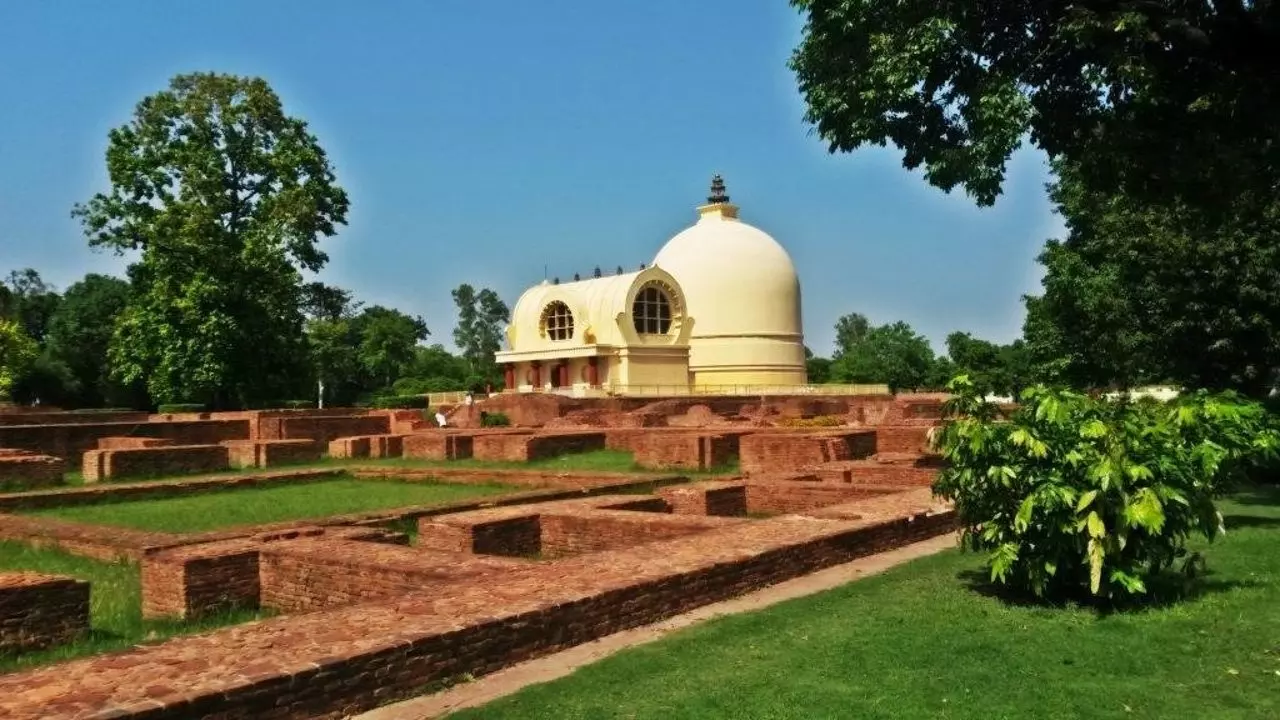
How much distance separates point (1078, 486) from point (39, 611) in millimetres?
5269

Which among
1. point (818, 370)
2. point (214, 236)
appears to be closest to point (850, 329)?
point (818, 370)

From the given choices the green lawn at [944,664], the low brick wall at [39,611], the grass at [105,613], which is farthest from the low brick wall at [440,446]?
the green lawn at [944,664]

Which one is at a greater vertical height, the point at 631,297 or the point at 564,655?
the point at 631,297

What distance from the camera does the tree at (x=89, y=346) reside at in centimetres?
4144

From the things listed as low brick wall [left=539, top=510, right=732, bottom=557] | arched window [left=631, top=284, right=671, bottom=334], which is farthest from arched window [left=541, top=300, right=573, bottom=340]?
low brick wall [left=539, top=510, right=732, bottom=557]

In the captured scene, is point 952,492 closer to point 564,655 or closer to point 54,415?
point 564,655

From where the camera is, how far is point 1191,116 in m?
7.65

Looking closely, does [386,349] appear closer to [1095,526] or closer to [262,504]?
[262,504]

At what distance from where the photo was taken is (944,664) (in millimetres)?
4578

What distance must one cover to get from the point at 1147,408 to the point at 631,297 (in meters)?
29.6

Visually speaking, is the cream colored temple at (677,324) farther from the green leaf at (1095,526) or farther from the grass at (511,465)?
the green leaf at (1095,526)

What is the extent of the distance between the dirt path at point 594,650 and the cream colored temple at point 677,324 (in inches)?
1041

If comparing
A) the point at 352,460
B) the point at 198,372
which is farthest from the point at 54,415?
the point at 352,460

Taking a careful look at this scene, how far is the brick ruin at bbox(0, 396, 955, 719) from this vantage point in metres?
3.91
